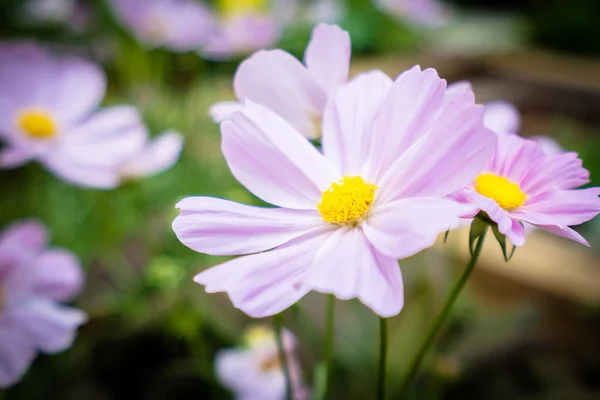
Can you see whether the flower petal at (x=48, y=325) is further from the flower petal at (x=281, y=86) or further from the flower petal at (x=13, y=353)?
the flower petal at (x=281, y=86)

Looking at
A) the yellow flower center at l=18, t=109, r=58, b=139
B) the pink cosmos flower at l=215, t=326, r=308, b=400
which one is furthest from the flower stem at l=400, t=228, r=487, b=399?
the yellow flower center at l=18, t=109, r=58, b=139

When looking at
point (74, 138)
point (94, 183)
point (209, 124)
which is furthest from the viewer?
point (209, 124)

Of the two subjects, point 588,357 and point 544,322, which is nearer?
point 588,357

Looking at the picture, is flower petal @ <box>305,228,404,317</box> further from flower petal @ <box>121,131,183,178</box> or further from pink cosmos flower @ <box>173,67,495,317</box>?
flower petal @ <box>121,131,183,178</box>

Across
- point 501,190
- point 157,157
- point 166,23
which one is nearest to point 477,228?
point 501,190

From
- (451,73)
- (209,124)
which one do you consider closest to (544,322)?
(209,124)

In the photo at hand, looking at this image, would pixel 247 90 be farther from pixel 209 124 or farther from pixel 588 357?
pixel 209 124
